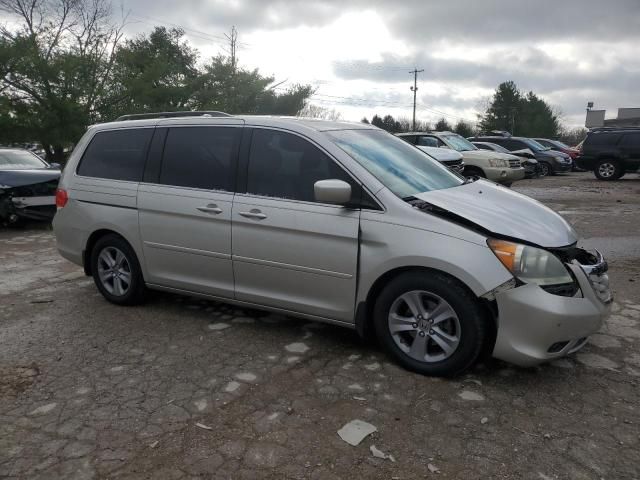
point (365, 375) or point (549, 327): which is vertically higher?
point (549, 327)

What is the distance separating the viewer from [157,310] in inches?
198

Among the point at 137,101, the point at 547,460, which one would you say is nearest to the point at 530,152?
the point at 137,101

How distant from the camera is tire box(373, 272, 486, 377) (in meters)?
3.35

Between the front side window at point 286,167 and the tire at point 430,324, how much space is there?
2.96ft

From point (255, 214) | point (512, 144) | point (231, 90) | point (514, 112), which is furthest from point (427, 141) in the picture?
point (514, 112)

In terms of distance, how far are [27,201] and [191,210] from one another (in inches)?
264

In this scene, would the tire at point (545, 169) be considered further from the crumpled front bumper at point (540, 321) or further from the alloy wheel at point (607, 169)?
the crumpled front bumper at point (540, 321)

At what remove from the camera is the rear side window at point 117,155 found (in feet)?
16.1

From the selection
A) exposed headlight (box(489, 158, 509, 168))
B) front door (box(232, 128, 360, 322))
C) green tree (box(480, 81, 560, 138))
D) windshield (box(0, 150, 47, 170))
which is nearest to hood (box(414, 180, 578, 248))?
front door (box(232, 128, 360, 322))

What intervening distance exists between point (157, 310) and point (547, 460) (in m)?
3.55

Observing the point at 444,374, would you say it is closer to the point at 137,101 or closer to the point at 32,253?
the point at 32,253

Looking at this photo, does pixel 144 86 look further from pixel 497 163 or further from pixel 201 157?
pixel 201 157

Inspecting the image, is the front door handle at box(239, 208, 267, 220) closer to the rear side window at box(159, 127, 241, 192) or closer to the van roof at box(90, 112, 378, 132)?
the rear side window at box(159, 127, 241, 192)

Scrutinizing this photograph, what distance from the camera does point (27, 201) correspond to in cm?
965
